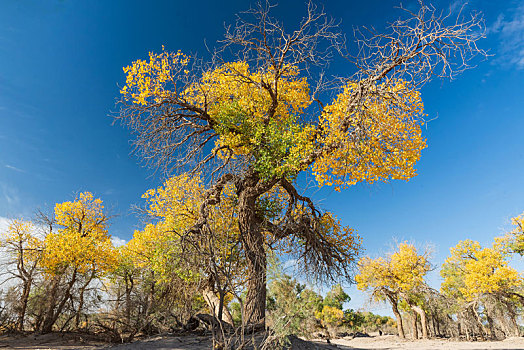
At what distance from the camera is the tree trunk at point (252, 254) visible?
23.2 ft

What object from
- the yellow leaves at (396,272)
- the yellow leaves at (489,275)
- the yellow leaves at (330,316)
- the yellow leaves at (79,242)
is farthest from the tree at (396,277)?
the yellow leaves at (79,242)

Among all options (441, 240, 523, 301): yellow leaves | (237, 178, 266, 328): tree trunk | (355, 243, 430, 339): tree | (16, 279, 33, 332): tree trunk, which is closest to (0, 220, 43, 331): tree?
(16, 279, 33, 332): tree trunk

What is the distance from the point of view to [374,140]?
7.51 m

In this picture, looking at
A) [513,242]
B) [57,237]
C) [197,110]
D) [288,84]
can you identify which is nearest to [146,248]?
[57,237]

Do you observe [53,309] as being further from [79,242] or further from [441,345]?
[441,345]

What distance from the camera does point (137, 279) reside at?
1566 centimetres

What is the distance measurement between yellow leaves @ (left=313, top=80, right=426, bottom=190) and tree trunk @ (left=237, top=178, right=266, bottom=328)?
6.99 feet

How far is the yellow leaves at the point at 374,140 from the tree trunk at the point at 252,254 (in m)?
2.13

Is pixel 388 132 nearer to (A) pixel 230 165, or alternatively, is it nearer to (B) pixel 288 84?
(B) pixel 288 84

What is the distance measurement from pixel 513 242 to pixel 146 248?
26.9 metres

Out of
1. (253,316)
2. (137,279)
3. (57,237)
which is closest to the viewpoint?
(253,316)

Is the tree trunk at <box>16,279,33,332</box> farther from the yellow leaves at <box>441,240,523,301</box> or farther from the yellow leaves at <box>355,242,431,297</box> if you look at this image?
the yellow leaves at <box>441,240,523,301</box>

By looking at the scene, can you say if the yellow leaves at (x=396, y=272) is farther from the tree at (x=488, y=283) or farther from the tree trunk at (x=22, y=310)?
the tree trunk at (x=22, y=310)

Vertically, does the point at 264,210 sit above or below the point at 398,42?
below
